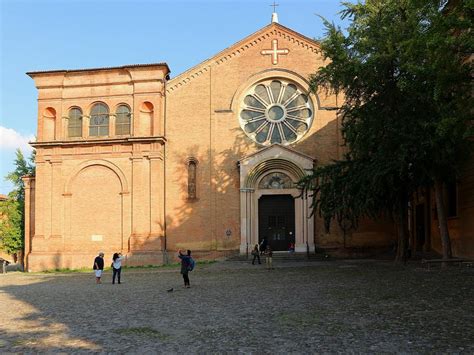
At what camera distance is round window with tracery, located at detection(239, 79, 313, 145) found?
106 ft

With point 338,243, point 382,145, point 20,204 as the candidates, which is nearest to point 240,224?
point 338,243

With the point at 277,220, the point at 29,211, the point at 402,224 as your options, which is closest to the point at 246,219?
the point at 277,220

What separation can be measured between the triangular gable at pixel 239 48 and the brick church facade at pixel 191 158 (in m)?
0.06

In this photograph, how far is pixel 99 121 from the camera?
110 ft

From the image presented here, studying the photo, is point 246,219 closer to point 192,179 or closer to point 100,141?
point 192,179

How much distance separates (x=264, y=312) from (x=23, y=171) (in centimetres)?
3747

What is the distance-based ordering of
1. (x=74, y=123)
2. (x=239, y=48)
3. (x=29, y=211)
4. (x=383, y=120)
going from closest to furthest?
(x=383, y=120) < (x=239, y=48) < (x=74, y=123) < (x=29, y=211)

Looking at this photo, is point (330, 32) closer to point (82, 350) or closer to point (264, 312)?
point (264, 312)

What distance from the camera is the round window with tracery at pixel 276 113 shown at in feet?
106

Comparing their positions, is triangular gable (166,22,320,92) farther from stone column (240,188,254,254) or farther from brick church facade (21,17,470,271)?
stone column (240,188,254,254)

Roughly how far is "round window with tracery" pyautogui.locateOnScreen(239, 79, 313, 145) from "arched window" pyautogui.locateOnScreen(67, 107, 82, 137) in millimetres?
9718

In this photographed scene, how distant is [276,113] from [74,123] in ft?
39.9

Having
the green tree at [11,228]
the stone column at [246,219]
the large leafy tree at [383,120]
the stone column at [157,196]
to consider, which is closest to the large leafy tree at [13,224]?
the green tree at [11,228]

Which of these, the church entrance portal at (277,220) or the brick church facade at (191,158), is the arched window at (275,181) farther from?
the church entrance portal at (277,220)
